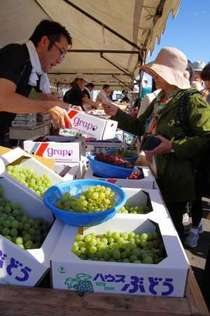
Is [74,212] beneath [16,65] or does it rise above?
beneath

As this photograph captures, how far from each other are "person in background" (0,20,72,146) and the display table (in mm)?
1159

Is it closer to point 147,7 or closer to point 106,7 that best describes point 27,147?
point 147,7

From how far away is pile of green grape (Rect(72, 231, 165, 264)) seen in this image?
1.18 meters

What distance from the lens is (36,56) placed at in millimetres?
2350

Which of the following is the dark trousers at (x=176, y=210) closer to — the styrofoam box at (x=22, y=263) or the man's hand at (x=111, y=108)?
the man's hand at (x=111, y=108)

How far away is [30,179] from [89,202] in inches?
19.8

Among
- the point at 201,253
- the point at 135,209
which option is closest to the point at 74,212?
the point at 135,209

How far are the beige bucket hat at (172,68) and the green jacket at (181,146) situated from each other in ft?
0.37

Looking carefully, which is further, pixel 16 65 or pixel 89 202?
pixel 16 65

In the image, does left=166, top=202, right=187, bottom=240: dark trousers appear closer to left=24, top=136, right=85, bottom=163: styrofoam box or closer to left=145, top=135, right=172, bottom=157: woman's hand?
left=145, top=135, right=172, bottom=157: woman's hand

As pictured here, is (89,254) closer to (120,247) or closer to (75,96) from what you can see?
(120,247)

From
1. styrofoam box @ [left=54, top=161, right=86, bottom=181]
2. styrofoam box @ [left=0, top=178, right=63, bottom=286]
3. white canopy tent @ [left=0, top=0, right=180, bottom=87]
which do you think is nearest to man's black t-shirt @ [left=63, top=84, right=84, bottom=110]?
white canopy tent @ [left=0, top=0, right=180, bottom=87]

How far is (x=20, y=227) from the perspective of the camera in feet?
4.50

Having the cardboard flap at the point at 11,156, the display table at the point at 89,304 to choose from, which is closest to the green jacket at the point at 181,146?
the cardboard flap at the point at 11,156
